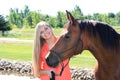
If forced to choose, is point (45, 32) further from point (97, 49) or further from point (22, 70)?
point (22, 70)

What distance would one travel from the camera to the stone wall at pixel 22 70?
12251mm

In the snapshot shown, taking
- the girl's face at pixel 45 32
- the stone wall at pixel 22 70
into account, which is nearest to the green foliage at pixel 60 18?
the stone wall at pixel 22 70

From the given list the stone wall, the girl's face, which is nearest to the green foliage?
the stone wall

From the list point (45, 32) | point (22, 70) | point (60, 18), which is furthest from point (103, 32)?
point (60, 18)

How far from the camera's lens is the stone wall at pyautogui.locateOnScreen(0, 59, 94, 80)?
482 inches

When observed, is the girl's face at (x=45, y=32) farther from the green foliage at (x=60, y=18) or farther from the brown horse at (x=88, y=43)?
the green foliage at (x=60, y=18)

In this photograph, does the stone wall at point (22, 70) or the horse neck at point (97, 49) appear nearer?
the horse neck at point (97, 49)

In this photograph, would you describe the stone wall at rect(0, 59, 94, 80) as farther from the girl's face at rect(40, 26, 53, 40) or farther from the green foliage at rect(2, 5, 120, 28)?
the green foliage at rect(2, 5, 120, 28)

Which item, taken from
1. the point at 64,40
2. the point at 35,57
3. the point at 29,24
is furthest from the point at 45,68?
the point at 29,24

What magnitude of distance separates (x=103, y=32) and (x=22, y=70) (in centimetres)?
1051

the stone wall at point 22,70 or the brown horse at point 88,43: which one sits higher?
the brown horse at point 88,43

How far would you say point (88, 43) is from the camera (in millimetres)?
4398

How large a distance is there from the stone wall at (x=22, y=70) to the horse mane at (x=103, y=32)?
24.5 ft

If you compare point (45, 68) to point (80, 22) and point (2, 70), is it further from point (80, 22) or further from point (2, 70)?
point (2, 70)
